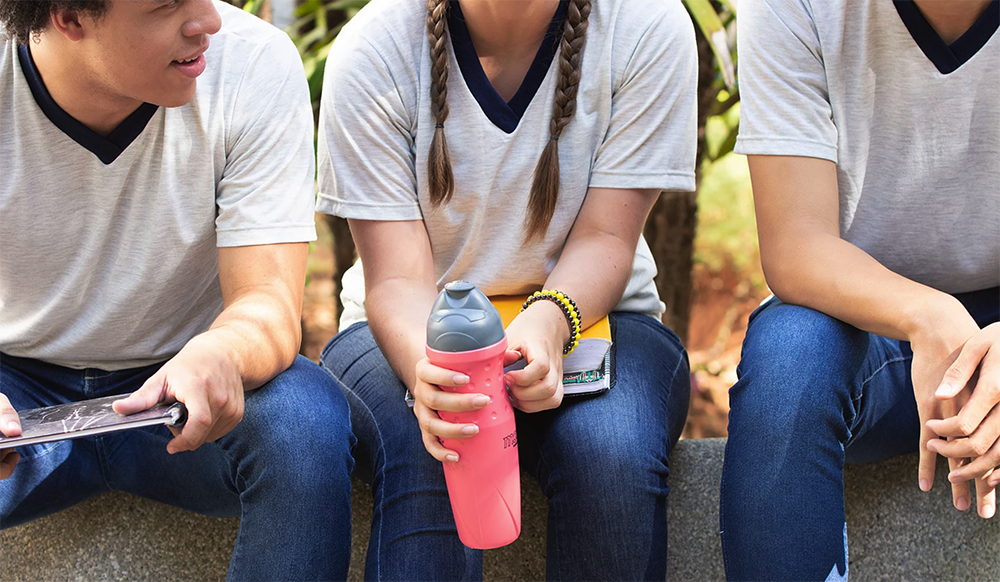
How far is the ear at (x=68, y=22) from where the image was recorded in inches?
51.5

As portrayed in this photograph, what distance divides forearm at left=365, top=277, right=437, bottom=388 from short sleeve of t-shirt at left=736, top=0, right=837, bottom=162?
545 mm

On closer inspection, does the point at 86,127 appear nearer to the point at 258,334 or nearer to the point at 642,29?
the point at 258,334

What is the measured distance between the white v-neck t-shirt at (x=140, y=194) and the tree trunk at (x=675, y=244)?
1.19 metres

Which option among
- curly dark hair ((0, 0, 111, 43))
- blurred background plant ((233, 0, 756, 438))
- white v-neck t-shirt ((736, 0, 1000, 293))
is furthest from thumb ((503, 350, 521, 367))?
blurred background plant ((233, 0, 756, 438))

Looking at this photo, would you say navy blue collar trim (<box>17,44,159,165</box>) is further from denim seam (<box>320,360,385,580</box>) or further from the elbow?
the elbow

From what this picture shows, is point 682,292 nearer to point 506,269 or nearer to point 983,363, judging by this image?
point 506,269

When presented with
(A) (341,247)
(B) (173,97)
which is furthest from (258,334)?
(A) (341,247)

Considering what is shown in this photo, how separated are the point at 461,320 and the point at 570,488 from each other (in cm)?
35

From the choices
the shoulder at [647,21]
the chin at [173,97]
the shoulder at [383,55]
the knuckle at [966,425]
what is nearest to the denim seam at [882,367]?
the knuckle at [966,425]

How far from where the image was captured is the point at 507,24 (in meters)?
1.55

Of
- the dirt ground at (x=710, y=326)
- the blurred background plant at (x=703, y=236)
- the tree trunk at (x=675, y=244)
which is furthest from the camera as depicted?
the dirt ground at (x=710, y=326)

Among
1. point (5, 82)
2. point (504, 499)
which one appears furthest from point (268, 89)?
point (504, 499)

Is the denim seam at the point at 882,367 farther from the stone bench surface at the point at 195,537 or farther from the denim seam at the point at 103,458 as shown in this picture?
the denim seam at the point at 103,458

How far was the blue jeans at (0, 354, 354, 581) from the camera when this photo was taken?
128 centimetres
